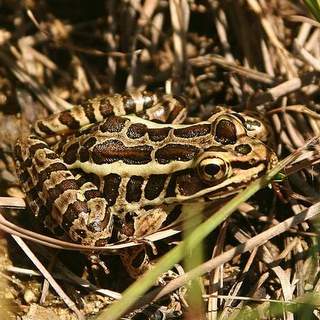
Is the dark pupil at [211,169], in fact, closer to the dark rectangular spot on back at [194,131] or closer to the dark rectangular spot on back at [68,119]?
the dark rectangular spot on back at [194,131]

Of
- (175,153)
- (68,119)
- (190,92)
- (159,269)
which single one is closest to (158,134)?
(175,153)

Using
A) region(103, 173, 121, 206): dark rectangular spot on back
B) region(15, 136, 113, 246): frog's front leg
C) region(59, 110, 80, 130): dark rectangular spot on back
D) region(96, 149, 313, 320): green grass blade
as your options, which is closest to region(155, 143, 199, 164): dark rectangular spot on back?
region(103, 173, 121, 206): dark rectangular spot on back

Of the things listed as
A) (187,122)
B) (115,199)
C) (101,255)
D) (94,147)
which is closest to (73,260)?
(101,255)

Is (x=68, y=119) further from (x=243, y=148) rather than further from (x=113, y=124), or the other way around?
(x=243, y=148)

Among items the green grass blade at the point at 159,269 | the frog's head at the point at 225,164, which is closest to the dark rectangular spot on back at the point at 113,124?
the frog's head at the point at 225,164

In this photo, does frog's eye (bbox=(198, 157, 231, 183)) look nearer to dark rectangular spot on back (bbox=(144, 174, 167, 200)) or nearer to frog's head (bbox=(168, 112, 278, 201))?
frog's head (bbox=(168, 112, 278, 201))
